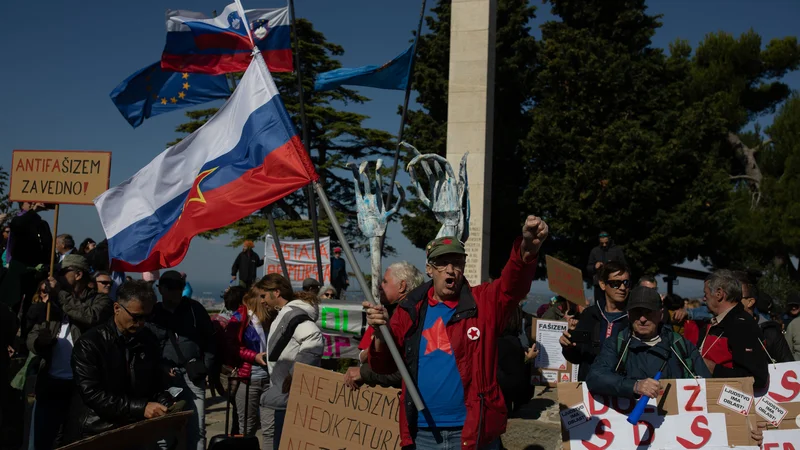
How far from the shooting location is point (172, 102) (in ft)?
25.0

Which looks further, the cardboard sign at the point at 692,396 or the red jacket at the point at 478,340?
the cardboard sign at the point at 692,396

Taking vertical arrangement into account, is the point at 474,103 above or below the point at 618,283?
above

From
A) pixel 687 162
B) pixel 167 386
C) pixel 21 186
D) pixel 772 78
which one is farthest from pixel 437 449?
pixel 772 78

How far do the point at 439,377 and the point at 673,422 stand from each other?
154 cm

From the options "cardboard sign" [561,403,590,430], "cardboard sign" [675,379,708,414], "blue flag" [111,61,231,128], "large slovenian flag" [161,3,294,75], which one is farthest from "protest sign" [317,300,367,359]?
"cardboard sign" [675,379,708,414]

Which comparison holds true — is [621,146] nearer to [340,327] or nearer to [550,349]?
[550,349]

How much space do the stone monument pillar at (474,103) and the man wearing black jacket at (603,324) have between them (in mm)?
9286

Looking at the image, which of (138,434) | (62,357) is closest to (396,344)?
(138,434)

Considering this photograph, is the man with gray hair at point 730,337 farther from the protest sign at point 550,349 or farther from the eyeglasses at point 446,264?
the protest sign at point 550,349

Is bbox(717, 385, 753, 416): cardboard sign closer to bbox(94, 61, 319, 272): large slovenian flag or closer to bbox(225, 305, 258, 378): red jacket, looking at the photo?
bbox(94, 61, 319, 272): large slovenian flag

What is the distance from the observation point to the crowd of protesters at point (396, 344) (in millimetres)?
3814

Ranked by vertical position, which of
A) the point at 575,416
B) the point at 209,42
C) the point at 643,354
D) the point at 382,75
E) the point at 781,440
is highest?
the point at 382,75

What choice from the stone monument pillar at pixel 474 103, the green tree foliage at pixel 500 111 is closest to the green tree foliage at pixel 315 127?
the green tree foliage at pixel 500 111

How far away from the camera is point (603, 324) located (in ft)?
16.1
